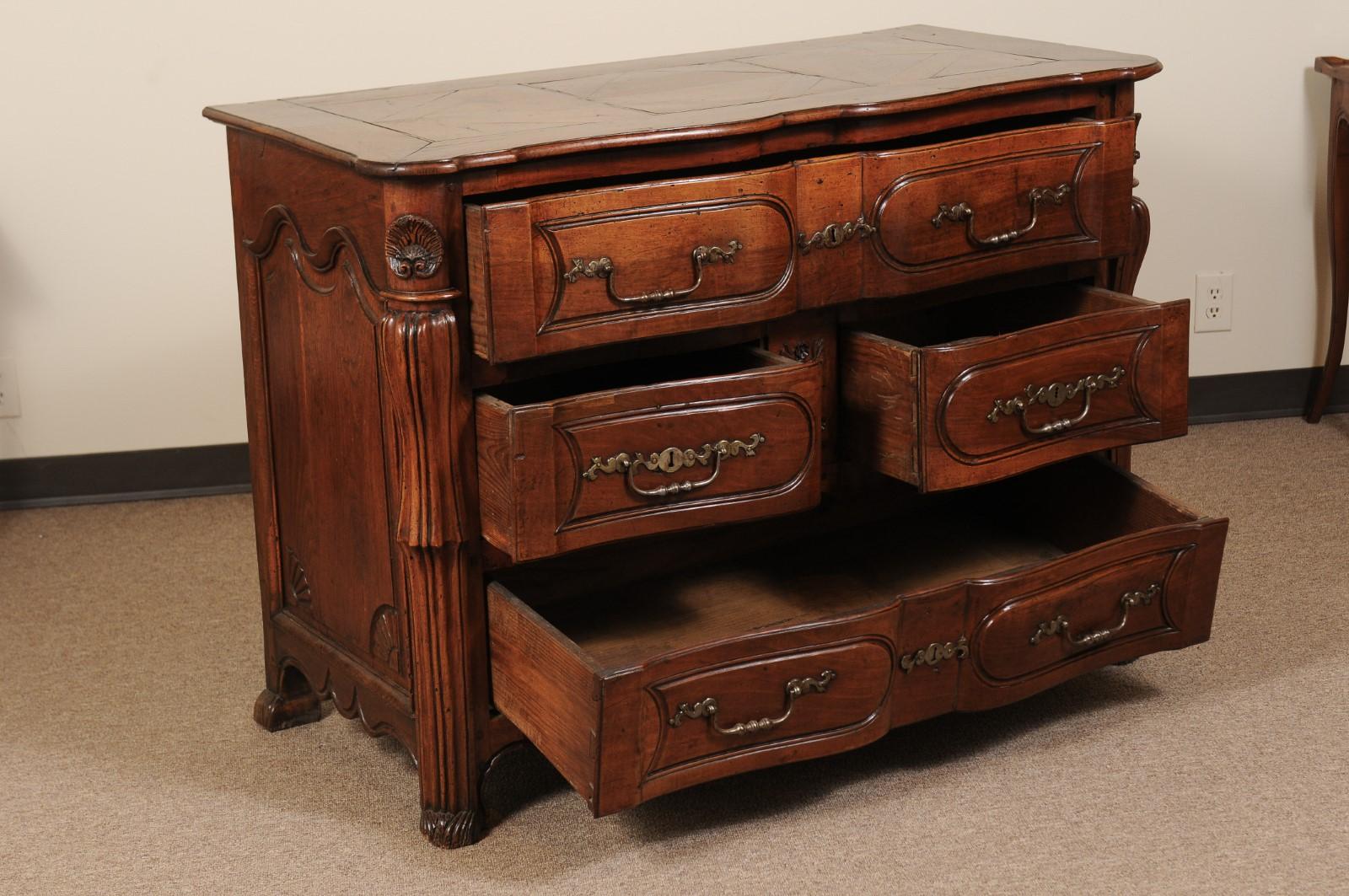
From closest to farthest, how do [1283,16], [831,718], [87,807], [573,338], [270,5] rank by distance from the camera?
[573,338] < [831,718] < [87,807] < [270,5] < [1283,16]

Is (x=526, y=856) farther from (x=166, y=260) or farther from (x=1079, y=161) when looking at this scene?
(x=166, y=260)

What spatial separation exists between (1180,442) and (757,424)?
1576 mm

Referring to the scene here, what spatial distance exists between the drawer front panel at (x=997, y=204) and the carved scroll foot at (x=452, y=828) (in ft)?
2.39

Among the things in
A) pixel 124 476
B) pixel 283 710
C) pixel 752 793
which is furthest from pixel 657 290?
pixel 124 476

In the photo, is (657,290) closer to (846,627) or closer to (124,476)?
(846,627)

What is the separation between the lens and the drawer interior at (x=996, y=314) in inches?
77.5

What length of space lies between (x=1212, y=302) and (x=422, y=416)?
196 centimetres

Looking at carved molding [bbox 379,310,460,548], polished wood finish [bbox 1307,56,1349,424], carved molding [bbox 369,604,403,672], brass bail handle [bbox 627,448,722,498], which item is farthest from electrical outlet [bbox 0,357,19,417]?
polished wood finish [bbox 1307,56,1349,424]

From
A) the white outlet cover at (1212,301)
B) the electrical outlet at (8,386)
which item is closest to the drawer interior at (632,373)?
the electrical outlet at (8,386)

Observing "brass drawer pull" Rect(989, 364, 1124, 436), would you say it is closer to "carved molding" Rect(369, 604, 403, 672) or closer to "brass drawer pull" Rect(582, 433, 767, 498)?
"brass drawer pull" Rect(582, 433, 767, 498)

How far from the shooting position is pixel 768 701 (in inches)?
66.4

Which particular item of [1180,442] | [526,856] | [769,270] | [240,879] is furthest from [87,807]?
[1180,442]

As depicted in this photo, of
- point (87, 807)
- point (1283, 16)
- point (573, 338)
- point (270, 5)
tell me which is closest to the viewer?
point (573, 338)

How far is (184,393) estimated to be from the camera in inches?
111
